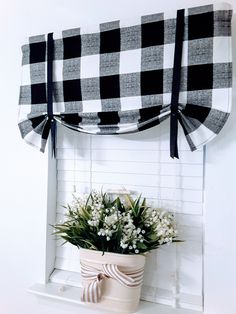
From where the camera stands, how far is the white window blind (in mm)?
1176

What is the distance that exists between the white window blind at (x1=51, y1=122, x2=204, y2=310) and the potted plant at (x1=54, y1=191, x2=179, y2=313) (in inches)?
3.8

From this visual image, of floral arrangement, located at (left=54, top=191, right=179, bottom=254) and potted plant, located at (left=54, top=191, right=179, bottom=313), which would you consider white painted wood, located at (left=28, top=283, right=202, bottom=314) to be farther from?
floral arrangement, located at (left=54, top=191, right=179, bottom=254)

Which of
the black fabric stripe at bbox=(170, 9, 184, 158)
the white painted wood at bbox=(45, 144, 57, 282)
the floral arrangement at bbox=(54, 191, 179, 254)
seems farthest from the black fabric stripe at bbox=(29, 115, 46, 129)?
the black fabric stripe at bbox=(170, 9, 184, 158)

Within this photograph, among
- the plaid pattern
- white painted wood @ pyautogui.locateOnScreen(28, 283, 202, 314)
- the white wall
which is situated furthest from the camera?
the white wall

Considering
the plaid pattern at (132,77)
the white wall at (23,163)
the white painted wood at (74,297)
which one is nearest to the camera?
the plaid pattern at (132,77)

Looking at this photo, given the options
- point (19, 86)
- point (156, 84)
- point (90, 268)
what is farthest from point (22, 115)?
point (90, 268)

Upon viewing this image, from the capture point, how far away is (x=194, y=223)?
1.18 metres

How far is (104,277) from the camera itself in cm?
112

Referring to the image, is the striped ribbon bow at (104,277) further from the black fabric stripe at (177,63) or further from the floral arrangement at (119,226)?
the black fabric stripe at (177,63)

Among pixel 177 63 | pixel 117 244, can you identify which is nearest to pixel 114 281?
pixel 117 244

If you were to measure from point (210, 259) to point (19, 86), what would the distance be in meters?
1.23

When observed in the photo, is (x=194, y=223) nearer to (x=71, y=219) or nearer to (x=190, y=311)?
(x=190, y=311)

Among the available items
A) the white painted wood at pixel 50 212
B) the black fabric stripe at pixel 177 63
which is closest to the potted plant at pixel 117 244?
the white painted wood at pixel 50 212

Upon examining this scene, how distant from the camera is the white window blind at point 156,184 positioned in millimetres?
1176
